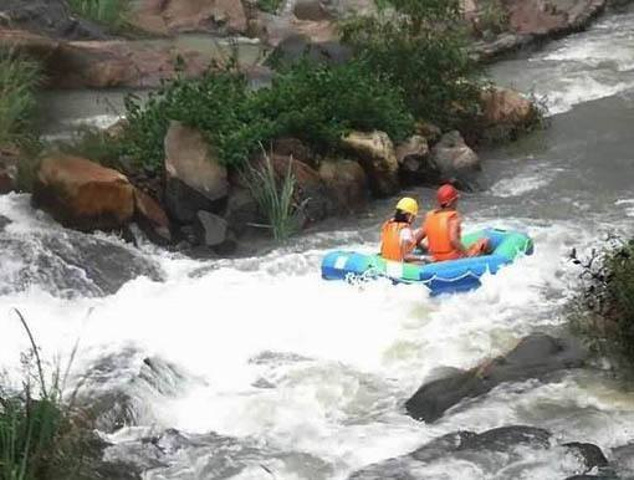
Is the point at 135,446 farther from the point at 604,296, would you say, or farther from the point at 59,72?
the point at 59,72

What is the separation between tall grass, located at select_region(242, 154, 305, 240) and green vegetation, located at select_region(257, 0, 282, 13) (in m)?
9.96

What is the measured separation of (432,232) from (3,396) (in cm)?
446

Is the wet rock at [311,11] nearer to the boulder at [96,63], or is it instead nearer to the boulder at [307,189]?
the boulder at [96,63]

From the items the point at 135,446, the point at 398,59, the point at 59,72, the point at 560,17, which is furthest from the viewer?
the point at 560,17

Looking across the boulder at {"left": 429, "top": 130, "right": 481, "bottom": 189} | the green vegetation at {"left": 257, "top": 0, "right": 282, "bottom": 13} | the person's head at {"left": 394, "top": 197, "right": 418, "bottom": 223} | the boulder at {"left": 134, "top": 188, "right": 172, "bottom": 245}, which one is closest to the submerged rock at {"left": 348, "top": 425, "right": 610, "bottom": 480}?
the person's head at {"left": 394, "top": 197, "right": 418, "bottom": 223}

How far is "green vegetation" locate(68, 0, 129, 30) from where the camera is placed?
58.2ft

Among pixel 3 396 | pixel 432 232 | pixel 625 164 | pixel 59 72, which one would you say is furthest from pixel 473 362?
pixel 59 72

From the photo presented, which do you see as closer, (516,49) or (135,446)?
(135,446)

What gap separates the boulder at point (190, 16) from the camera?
60.8 ft

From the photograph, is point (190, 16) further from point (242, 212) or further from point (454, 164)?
point (242, 212)

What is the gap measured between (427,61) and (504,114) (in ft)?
3.96

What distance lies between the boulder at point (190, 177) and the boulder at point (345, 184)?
1050mm

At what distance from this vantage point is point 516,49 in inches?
685

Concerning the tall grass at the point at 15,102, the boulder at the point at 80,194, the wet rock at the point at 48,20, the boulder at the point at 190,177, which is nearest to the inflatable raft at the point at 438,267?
the boulder at the point at 190,177
